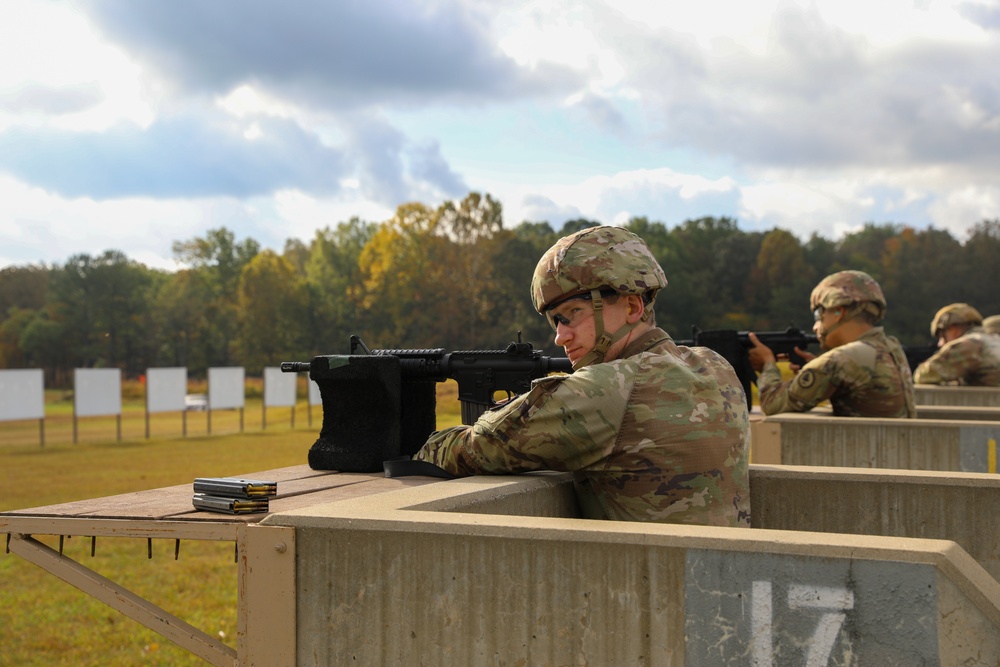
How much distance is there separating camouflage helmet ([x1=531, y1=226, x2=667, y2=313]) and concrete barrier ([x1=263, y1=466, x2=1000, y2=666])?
3.25 feet

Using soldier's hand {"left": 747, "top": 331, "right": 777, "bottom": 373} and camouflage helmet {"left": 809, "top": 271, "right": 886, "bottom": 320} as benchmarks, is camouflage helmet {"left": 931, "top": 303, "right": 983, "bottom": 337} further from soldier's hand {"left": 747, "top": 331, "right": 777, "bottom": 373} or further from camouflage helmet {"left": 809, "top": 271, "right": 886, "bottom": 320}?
camouflage helmet {"left": 809, "top": 271, "right": 886, "bottom": 320}

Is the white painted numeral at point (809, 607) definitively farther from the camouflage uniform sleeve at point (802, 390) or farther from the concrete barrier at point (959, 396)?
the concrete barrier at point (959, 396)

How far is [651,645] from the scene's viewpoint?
2379 millimetres

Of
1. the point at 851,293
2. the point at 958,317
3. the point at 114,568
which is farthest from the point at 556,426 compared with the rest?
the point at 958,317

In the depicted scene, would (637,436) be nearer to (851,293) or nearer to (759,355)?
(851,293)

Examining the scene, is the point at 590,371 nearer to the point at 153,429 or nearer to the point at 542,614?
the point at 542,614

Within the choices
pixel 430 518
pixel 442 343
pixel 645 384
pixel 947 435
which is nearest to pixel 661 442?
pixel 645 384

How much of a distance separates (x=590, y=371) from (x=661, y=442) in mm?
314

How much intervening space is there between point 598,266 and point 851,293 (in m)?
5.07

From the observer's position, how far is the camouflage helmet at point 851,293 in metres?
8.09

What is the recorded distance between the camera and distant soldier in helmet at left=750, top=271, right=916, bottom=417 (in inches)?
310

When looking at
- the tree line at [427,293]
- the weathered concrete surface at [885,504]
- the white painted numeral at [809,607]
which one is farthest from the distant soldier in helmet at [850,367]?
the tree line at [427,293]

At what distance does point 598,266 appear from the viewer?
355cm

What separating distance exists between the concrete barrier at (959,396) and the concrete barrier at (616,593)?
9.74 metres
